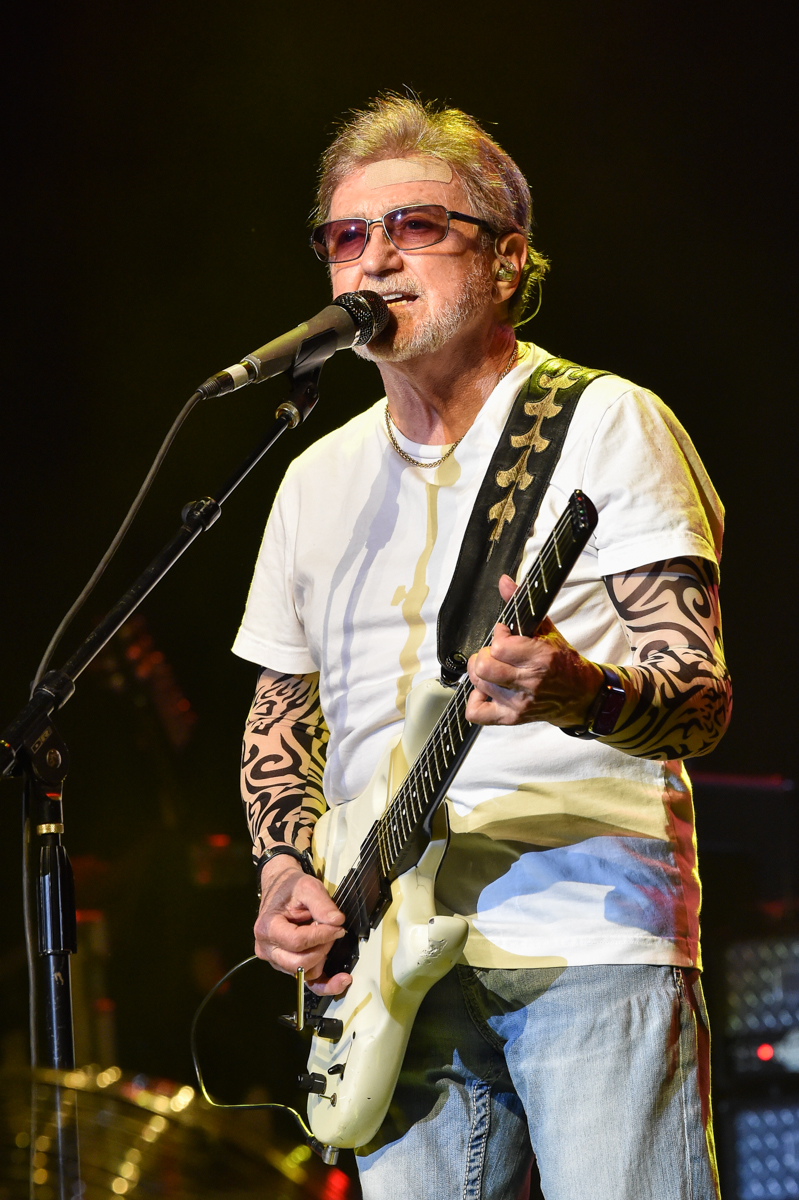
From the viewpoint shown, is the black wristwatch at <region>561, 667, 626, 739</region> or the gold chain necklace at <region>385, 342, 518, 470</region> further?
the gold chain necklace at <region>385, 342, 518, 470</region>

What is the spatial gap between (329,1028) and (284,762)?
0.50m

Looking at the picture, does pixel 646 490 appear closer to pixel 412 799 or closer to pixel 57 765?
pixel 412 799

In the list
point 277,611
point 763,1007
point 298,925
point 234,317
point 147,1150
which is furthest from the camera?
point 234,317

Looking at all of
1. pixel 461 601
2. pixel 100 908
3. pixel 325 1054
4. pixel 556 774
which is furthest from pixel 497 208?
pixel 100 908

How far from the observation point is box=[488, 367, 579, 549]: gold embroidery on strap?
1756mm

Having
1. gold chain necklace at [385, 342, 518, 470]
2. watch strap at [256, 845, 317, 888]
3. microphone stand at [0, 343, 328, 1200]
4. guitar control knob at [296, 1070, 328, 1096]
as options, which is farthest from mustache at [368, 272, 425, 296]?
guitar control knob at [296, 1070, 328, 1096]

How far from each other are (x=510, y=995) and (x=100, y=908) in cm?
202

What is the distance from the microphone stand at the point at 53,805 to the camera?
1.46 metres

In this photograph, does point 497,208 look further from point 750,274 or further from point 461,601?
point 750,274

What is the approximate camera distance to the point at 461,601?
1.75m

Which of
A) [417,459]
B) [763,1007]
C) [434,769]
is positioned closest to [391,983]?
[434,769]

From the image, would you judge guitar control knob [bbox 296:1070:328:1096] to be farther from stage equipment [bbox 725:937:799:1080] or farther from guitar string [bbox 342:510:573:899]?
stage equipment [bbox 725:937:799:1080]

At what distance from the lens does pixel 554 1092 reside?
151 cm

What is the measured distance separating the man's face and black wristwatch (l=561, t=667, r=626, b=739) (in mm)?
873
